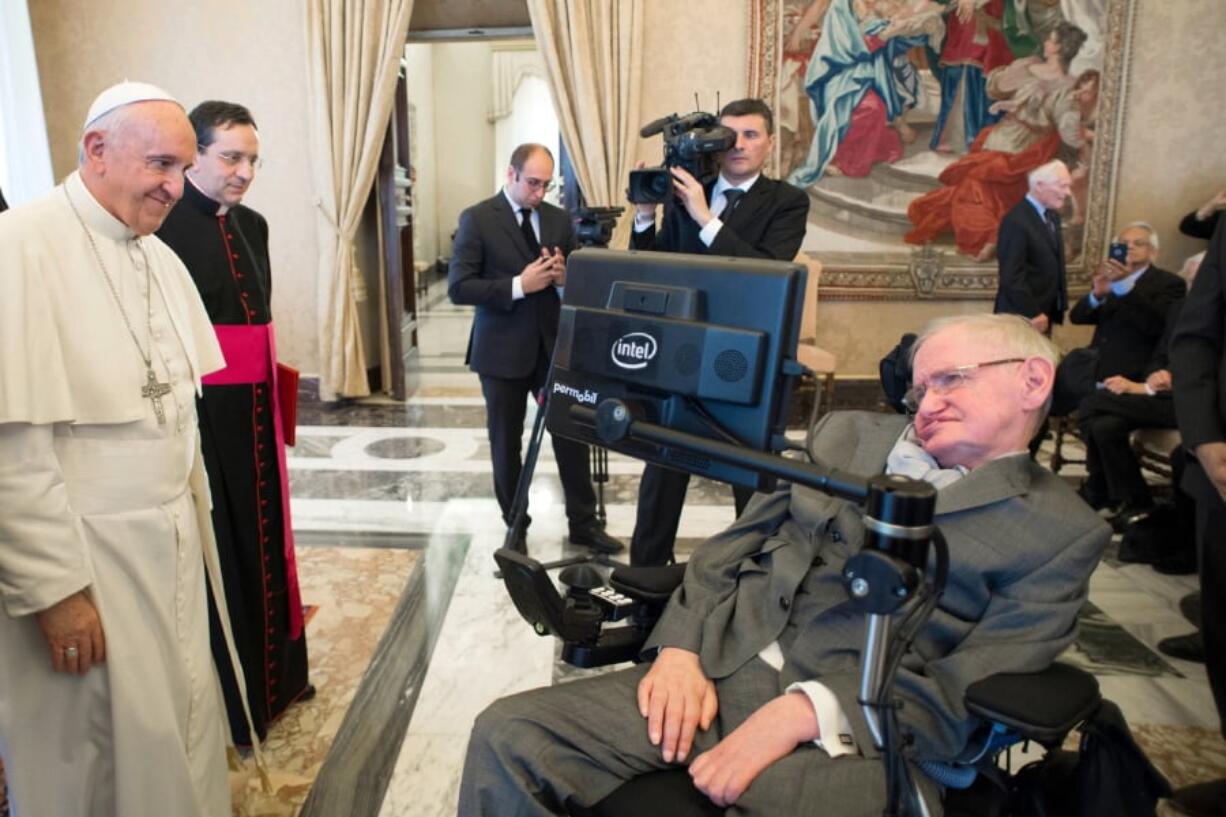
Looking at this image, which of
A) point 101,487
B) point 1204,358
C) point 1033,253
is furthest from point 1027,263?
point 101,487

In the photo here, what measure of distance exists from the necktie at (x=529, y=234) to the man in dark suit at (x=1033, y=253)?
2646 millimetres

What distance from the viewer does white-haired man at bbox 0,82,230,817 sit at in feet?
4.70

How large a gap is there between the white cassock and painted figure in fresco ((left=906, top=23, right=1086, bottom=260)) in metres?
5.23

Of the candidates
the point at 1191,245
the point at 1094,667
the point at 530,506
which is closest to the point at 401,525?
the point at 530,506

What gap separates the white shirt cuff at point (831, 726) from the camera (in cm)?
132

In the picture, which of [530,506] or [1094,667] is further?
[530,506]

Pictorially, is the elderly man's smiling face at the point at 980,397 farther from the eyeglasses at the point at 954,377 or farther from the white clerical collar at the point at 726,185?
the white clerical collar at the point at 726,185

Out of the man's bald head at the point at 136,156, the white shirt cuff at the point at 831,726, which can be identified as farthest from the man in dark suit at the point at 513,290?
the white shirt cuff at the point at 831,726

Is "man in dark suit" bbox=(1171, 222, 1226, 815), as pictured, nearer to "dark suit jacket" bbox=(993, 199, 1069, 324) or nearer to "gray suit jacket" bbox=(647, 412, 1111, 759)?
"gray suit jacket" bbox=(647, 412, 1111, 759)

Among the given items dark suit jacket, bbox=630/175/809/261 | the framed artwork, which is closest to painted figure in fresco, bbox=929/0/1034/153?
the framed artwork

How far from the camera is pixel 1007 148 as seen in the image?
567 centimetres

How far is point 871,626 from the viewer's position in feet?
2.95

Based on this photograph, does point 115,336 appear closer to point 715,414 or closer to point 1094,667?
point 715,414

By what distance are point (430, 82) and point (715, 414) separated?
1262cm
